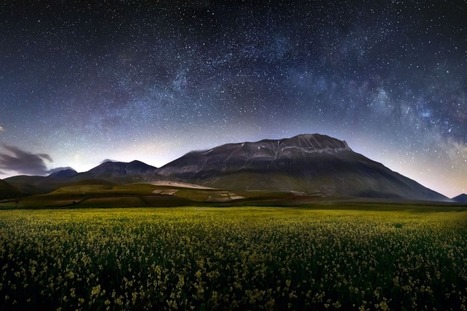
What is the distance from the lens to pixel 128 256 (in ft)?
39.1

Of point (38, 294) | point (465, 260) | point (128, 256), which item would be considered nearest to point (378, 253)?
point (465, 260)

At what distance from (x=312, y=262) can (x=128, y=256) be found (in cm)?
592

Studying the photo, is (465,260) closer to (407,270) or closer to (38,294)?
(407,270)

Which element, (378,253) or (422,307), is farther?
(378,253)

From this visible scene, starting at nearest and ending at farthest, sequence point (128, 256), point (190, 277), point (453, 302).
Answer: point (453, 302) < point (190, 277) < point (128, 256)

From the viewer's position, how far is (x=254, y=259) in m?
10.9

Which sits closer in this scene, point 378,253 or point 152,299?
point 152,299

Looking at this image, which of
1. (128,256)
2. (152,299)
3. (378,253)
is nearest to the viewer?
(152,299)

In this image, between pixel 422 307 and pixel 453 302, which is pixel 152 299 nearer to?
pixel 422 307

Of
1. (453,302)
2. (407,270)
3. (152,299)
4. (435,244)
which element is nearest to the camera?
(152,299)

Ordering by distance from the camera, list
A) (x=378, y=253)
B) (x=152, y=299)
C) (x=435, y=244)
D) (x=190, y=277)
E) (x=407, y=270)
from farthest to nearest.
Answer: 1. (x=435, y=244)
2. (x=378, y=253)
3. (x=407, y=270)
4. (x=190, y=277)
5. (x=152, y=299)

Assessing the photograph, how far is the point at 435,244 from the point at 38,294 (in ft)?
48.7

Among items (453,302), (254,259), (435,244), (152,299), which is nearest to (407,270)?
(453,302)

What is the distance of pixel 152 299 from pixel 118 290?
58.0 inches
